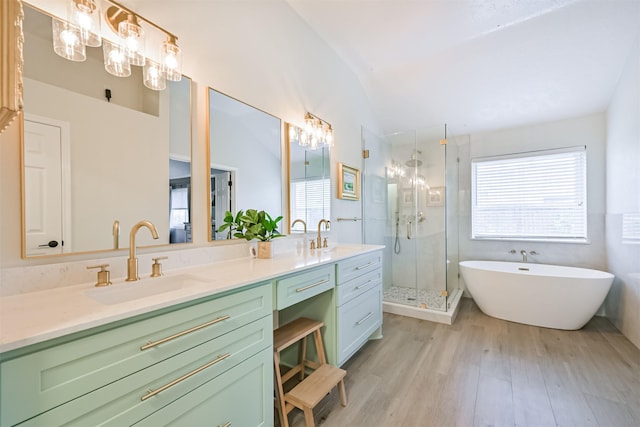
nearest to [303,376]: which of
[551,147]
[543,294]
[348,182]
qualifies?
[348,182]

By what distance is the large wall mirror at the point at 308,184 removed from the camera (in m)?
2.32

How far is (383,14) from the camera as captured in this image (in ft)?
7.45

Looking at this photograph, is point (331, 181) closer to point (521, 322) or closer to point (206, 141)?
point (206, 141)

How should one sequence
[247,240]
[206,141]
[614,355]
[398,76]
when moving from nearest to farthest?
[206,141] → [247,240] → [614,355] → [398,76]

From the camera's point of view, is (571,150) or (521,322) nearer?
(521,322)

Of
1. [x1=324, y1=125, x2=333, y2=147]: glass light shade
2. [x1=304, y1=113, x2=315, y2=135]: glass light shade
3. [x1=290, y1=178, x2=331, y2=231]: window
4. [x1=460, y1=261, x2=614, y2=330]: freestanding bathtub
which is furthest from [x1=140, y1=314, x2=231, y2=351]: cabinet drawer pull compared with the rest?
[x1=460, y1=261, x2=614, y2=330]: freestanding bathtub

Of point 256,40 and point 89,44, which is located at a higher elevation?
point 256,40

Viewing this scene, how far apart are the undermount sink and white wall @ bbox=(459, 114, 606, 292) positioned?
3.80 m

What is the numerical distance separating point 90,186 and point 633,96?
4.14 metres

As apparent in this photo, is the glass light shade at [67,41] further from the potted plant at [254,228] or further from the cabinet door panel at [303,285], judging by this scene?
the cabinet door panel at [303,285]

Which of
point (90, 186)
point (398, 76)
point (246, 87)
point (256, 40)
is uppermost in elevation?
point (398, 76)

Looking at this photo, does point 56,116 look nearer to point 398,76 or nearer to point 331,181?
point 331,181

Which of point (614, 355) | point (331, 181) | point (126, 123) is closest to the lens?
point (126, 123)

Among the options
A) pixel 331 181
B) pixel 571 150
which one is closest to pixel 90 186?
pixel 331 181
